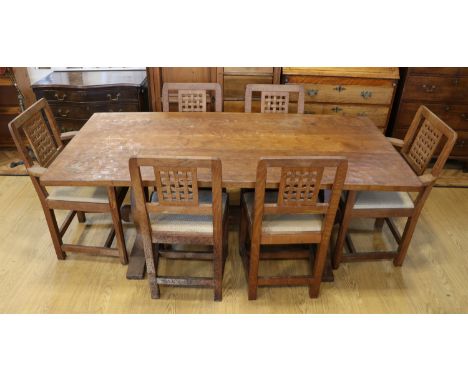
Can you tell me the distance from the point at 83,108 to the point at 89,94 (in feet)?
0.45

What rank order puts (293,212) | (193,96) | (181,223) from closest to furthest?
(293,212), (181,223), (193,96)

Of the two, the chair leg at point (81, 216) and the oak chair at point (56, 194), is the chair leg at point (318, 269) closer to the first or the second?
the oak chair at point (56, 194)

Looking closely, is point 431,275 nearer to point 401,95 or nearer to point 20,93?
point 401,95

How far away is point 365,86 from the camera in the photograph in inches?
122

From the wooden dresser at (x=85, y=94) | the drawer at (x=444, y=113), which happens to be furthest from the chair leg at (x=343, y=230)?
the wooden dresser at (x=85, y=94)

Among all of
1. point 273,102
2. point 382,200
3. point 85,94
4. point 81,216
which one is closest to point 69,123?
point 85,94

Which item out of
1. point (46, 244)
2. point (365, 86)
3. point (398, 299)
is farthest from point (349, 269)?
point (46, 244)

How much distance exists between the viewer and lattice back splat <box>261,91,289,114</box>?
262 cm

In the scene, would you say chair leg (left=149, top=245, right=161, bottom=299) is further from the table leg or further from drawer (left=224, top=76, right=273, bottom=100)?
drawer (left=224, top=76, right=273, bottom=100)

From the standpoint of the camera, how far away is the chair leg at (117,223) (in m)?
2.05

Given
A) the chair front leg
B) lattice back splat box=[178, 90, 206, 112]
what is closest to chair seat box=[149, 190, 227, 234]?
the chair front leg

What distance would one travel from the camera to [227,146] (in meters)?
2.10

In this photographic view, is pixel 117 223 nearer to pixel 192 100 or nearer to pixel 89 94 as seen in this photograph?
pixel 192 100

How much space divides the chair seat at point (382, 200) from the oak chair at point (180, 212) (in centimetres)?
78
